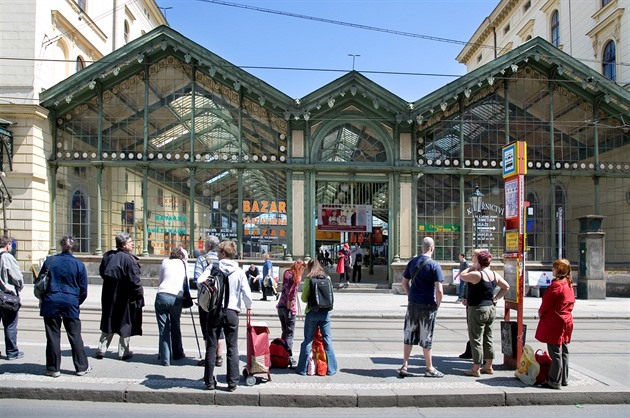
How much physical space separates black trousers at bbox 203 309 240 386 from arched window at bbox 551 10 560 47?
113 feet

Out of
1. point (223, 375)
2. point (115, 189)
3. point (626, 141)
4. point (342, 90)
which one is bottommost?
point (223, 375)

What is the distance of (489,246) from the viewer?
22.4m

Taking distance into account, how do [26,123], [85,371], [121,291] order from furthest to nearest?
[26,123] < [121,291] < [85,371]

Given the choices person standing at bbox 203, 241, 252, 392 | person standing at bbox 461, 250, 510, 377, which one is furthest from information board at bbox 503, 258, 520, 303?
person standing at bbox 203, 241, 252, 392

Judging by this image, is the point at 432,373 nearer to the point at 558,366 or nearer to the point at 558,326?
the point at 558,366

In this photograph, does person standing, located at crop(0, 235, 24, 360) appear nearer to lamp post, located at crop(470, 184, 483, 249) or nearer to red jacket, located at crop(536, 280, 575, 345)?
red jacket, located at crop(536, 280, 575, 345)

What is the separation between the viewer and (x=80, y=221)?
73.7 ft

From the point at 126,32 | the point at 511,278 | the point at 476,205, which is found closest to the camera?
the point at 511,278

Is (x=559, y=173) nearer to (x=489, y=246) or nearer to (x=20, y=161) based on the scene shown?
(x=489, y=246)

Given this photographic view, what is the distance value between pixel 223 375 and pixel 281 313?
1602 mm

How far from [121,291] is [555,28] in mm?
35609

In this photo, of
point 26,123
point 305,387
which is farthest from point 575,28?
point 305,387

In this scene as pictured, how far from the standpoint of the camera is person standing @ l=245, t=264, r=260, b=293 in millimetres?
20097

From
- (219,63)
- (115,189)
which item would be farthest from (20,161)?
(219,63)
